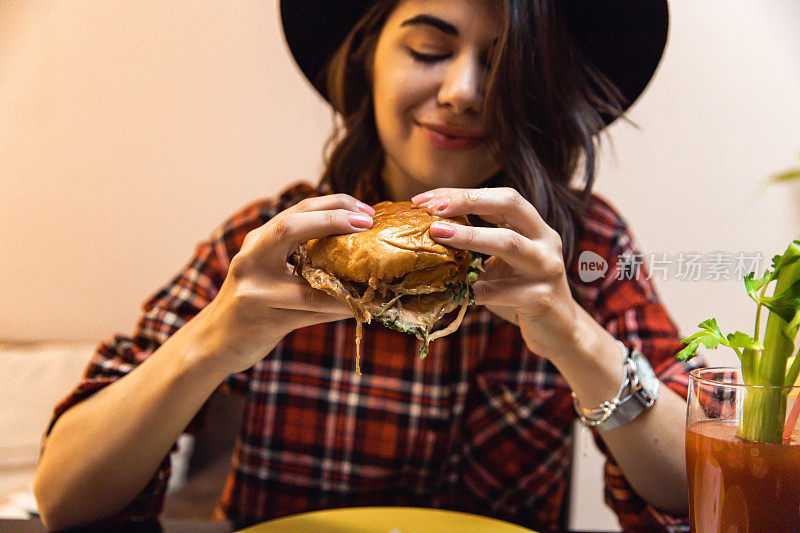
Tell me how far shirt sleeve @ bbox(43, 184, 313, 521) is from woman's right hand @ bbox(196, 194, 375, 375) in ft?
0.93

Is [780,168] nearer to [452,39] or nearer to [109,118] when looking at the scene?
[452,39]

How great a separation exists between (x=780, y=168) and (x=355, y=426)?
869 millimetres

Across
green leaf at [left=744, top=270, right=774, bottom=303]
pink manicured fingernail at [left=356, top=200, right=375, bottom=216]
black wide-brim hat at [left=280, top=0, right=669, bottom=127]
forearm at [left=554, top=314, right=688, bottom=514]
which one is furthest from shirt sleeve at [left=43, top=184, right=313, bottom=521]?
green leaf at [left=744, top=270, right=774, bottom=303]

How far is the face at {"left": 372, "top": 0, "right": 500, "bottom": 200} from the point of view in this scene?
89 centimetres

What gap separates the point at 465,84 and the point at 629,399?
53 centimetres

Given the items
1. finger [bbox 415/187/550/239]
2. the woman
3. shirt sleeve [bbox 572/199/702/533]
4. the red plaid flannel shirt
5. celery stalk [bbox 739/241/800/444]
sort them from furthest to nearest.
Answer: the red plaid flannel shirt
shirt sleeve [bbox 572/199/702/533]
the woman
finger [bbox 415/187/550/239]
celery stalk [bbox 739/241/800/444]

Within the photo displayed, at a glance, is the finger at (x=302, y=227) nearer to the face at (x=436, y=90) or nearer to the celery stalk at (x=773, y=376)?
the face at (x=436, y=90)

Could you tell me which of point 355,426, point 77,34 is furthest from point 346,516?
point 77,34

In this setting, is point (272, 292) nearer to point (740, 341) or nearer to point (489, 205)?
point (489, 205)

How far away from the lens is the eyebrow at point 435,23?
0.91m

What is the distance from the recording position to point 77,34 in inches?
41.1

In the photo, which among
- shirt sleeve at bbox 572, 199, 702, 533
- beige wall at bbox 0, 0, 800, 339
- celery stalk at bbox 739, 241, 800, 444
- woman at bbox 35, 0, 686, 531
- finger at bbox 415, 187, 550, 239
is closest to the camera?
celery stalk at bbox 739, 241, 800, 444

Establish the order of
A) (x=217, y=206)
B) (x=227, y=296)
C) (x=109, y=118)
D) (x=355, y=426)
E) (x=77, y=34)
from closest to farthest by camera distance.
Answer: (x=227, y=296) → (x=77, y=34) → (x=109, y=118) → (x=355, y=426) → (x=217, y=206)

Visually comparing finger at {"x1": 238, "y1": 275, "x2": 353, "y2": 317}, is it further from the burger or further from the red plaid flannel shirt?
the red plaid flannel shirt
